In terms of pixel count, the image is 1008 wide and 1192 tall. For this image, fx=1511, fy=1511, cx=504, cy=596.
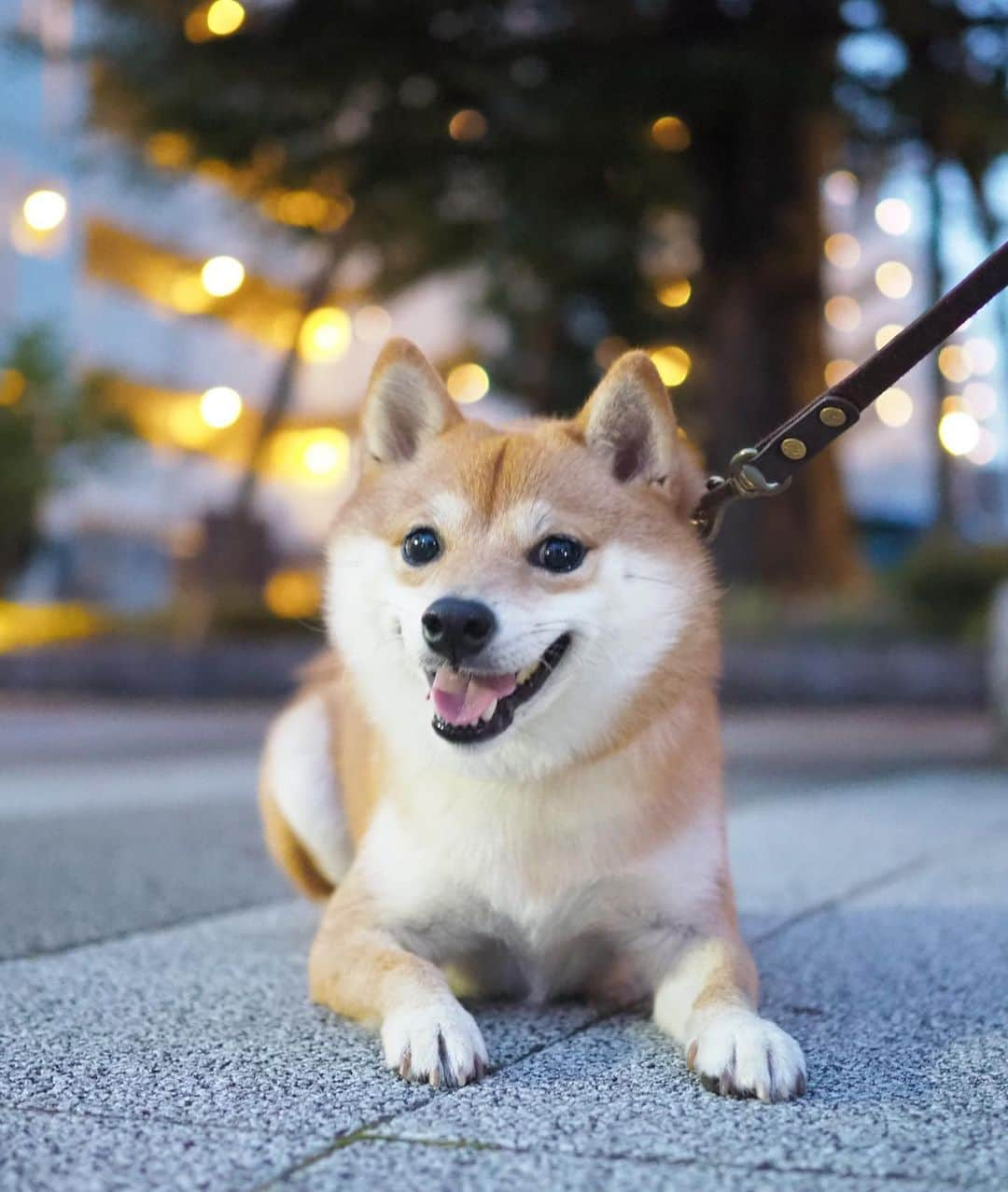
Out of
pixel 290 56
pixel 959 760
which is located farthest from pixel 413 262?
pixel 959 760

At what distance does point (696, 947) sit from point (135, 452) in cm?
2558

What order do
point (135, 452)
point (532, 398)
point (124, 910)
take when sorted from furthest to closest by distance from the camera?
point (135, 452) < point (532, 398) < point (124, 910)

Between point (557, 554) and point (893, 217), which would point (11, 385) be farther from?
point (557, 554)

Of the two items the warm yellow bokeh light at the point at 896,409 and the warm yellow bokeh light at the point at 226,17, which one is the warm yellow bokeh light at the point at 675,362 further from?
the warm yellow bokeh light at the point at 896,409

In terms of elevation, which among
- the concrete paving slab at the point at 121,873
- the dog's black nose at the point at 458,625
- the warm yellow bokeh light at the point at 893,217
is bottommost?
the concrete paving slab at the point at 121,873

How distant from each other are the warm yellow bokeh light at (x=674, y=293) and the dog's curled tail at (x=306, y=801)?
1731 centimetres

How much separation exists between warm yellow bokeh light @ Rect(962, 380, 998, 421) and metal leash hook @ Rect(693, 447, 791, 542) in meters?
35.9

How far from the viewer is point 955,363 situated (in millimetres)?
27188

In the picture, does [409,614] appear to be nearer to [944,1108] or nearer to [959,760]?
[944,1108]

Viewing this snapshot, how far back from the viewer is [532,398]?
20547 mm

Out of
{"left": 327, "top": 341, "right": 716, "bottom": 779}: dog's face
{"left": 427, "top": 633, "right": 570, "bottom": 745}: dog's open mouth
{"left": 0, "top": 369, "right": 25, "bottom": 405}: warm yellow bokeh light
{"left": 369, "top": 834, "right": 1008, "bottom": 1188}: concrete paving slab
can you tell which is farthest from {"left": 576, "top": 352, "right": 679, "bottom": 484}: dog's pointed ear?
{"left": 0, "top": 369, "right": 25, "bottom": 405}: warm yellow bokeh light

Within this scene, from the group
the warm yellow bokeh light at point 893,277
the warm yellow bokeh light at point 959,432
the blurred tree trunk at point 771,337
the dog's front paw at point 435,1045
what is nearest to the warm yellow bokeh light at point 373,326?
the warm yellow bokeh light at point 893,277

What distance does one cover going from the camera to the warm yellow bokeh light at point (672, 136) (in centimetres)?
1235

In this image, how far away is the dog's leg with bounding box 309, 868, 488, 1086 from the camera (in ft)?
7.11
